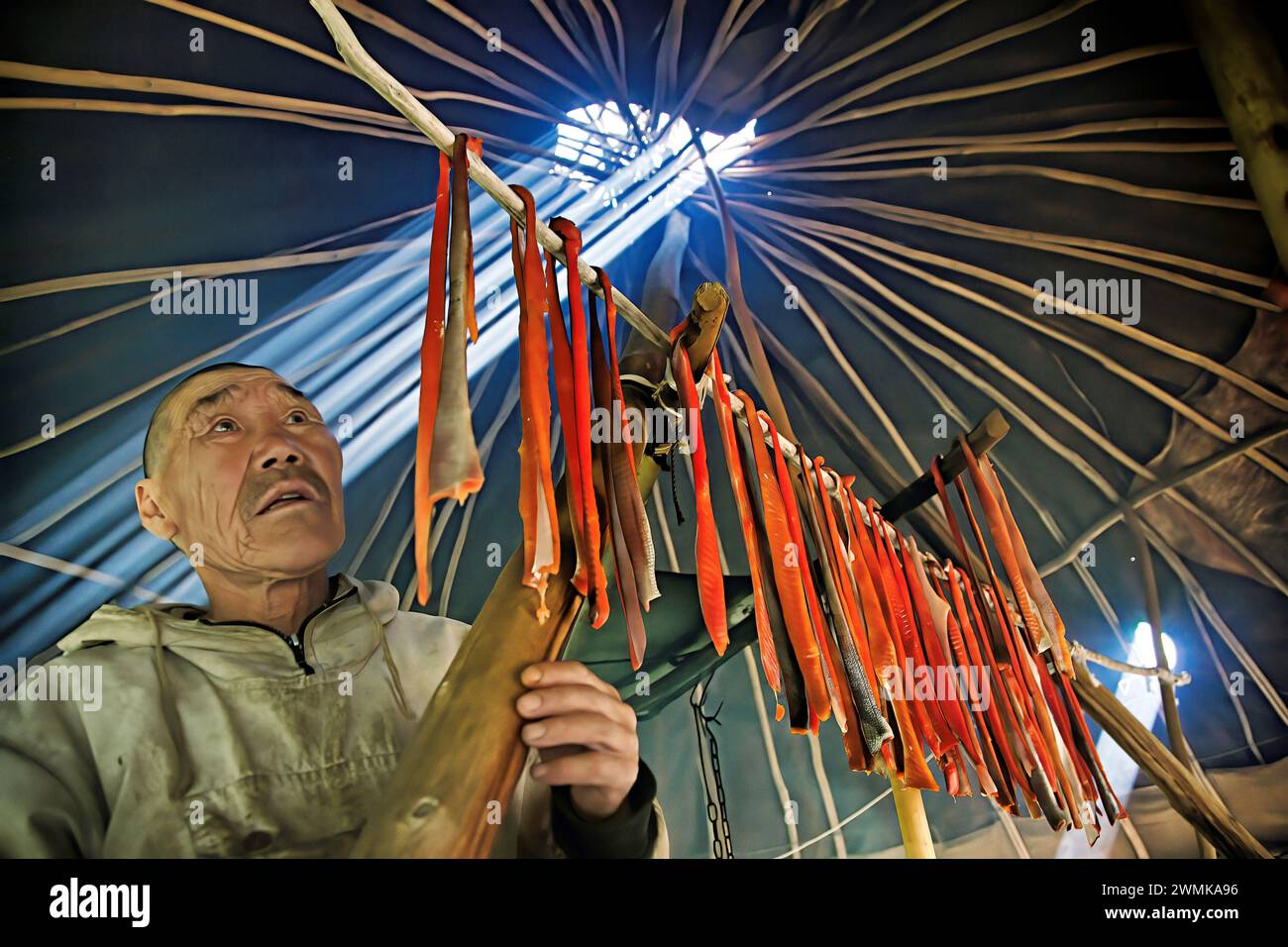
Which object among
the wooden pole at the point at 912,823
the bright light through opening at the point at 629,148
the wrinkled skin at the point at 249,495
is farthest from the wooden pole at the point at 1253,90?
the wrinkled skin at the point at 249,495

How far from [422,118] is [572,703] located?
666mm

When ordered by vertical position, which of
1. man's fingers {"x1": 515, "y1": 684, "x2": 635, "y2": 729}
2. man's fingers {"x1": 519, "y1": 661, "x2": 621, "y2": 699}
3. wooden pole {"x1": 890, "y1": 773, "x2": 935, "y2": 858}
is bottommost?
wooden pole {"x1": 890, "y1": 773, "x2": 935, "y2": 858}

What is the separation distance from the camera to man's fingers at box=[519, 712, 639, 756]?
3.27ft

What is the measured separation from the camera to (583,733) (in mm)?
1081

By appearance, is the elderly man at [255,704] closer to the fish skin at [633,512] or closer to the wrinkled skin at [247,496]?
the wrinkled skin at [247,496]

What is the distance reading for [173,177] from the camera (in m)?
2.02

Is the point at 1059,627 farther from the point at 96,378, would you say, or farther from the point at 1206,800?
the point at 96,378

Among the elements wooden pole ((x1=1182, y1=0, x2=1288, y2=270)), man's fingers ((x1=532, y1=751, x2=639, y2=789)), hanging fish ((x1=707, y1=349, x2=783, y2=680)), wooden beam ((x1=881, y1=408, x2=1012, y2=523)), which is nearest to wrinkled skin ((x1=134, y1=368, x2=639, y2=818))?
man's fingers ((x1=532, y1=751, x2=639, y2=789))

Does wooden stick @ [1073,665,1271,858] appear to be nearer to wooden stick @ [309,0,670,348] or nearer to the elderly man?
the elderly man

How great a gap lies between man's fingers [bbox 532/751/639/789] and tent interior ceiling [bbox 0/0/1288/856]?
928mm

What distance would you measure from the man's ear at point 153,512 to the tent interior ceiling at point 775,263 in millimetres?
238

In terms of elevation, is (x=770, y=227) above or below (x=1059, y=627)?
above

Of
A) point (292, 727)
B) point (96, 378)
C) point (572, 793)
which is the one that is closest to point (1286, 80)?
point (572, 793)

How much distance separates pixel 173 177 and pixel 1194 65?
2627mm
